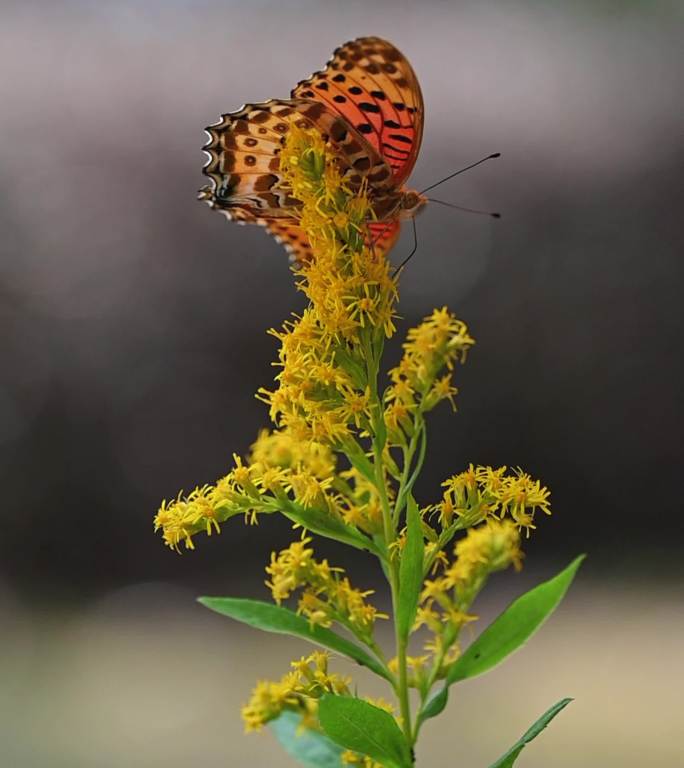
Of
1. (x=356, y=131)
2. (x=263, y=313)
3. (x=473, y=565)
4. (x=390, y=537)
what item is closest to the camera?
(x=473, y=565)

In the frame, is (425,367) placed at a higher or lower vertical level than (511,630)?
higher

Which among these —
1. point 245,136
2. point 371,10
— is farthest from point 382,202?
point 371,10

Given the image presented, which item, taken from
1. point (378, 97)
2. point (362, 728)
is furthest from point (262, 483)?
point (378, 97)

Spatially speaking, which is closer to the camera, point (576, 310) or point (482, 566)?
point (482, 566)

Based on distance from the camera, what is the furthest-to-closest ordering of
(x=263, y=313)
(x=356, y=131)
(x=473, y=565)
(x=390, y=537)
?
(x=263, y=313)
(x=356, y=131)
(x=390, y=537)
(x=473, y=565)

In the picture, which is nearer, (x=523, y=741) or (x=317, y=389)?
(x=523, y=741)

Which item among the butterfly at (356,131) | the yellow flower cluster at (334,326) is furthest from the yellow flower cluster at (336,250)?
the butterfly at (356,131)

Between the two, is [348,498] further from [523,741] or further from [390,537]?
[523,741]

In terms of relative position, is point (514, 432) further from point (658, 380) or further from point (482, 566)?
point (482, 566)
